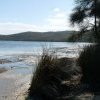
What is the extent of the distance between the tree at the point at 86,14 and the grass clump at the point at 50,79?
409cm

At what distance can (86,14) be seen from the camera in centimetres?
1463

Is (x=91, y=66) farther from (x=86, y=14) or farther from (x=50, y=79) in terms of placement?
(x=86, y=14)

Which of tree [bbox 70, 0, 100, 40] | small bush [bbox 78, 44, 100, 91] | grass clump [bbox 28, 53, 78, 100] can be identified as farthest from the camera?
tree [bbox 70, 0, 100, 40]

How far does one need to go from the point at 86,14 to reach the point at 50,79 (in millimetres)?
5669

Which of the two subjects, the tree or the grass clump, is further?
the tree

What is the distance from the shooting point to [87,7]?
1490cm

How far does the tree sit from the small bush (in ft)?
12.5

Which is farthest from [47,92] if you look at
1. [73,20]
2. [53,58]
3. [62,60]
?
[73,20]

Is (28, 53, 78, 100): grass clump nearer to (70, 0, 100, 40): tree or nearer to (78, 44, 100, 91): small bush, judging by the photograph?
(78, 44, 100, 91): small bush

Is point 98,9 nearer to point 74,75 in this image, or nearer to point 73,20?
point 73,20

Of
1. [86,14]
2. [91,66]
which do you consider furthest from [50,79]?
[86,14]

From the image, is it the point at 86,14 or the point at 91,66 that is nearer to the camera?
the point at 91,66

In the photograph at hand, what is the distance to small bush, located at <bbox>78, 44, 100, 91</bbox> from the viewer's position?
9742mm

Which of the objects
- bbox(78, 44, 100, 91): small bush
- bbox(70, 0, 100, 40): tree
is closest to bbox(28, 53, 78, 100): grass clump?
bbox(78, 44, 100, 91): small bush
